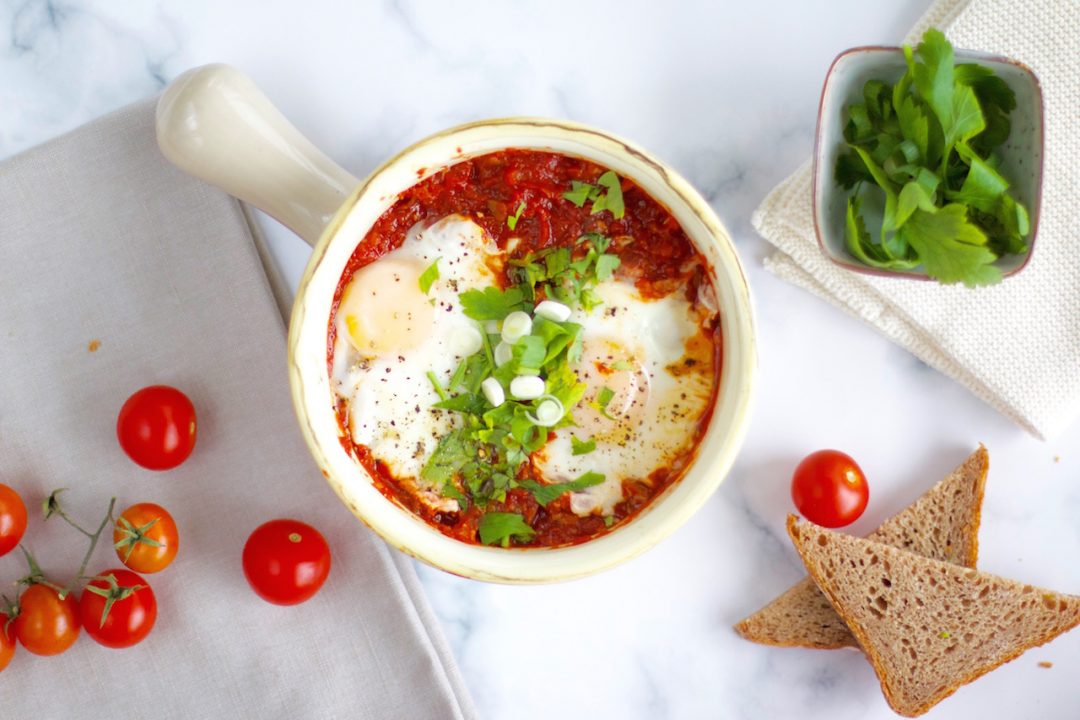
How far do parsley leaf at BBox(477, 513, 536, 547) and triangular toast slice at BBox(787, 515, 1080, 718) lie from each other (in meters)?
0.72

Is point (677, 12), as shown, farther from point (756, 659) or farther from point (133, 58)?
point (756, 659)

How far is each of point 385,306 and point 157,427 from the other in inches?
24.4

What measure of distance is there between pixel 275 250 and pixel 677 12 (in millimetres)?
1150

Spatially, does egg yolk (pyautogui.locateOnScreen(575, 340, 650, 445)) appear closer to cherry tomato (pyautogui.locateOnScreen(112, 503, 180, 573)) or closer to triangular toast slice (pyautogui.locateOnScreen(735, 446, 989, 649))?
triangular toast slice (pyautogui.locateOnScreen(735, 446, 989, 649))

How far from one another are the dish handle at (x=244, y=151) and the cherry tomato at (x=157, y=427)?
0.55 m

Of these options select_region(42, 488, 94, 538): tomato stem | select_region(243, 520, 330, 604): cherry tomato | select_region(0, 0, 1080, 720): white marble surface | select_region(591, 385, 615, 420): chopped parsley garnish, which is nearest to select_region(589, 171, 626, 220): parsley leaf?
select_region(591, 385, 615, 420): chopped parsley garnish

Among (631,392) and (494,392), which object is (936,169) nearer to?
(631,392)

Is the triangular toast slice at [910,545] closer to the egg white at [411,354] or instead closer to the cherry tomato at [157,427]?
the egg white at [411,354]

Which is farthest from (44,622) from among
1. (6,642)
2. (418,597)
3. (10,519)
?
(418,597)

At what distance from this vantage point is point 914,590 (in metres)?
2.35

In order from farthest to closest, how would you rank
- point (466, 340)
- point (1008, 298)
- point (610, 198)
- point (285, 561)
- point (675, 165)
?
point (675, 165) → point (1008, 298) → point (285, 561) → point (466, 340) → point (610, 198)

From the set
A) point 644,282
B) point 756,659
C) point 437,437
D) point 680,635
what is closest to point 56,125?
point 437,437

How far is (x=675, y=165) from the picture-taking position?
7.79 feet

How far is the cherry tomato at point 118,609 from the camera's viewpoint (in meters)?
2.17
